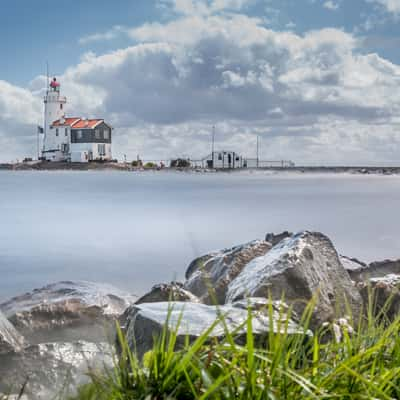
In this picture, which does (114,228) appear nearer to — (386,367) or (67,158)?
(386,367)

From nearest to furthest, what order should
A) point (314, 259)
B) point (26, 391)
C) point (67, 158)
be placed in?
point (26, 391) < point (314, 259) < point (67, 158)

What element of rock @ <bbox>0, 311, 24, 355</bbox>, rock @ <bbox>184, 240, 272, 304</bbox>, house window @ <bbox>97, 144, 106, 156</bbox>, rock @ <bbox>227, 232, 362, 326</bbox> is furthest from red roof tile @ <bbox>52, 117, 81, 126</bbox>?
rock @ <bbox>0, 311, 24, 355</bbox>

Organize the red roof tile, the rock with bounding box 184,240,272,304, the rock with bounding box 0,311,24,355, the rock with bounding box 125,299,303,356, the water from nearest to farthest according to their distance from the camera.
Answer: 1. the rock with bounding box 125,299,303,356
2. the rock with bounding box 0,311,24,355
3. the rock with bounding box 184,240,272,304
4. the water
5. the red roof tile

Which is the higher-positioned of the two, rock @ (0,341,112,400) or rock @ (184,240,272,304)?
rock @ (184,240,272,304)

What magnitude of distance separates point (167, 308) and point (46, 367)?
61.6 inches

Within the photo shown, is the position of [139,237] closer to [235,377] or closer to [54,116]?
[235,377]

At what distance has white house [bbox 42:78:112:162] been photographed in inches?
3250

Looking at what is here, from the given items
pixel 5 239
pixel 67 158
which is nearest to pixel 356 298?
pixel 5 239

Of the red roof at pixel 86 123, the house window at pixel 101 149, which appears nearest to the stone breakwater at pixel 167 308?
the red roof at pixel 86 123

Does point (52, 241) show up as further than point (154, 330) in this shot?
Yes

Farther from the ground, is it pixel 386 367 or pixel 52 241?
pixel 386 367

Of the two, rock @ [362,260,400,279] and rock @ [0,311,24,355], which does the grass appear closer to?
rock @ [0,311,24,355]

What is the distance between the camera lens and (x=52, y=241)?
2216cm

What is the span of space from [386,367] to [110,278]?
38.6 feet
